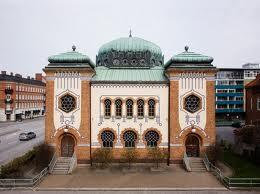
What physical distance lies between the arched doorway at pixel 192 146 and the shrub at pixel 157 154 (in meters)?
2.21

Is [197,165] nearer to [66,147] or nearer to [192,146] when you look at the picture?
[192,146]

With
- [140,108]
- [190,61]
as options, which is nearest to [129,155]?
[140,108]

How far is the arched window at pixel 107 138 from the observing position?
23906 mm

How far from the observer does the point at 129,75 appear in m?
25.4

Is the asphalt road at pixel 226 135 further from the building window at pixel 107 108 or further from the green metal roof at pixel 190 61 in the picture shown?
the building window at pixel 107 108

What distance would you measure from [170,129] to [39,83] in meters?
66.5

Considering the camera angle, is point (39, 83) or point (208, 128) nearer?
point (208, 128)

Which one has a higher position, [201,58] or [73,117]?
[201,58]

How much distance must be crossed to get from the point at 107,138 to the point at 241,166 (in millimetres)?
12337

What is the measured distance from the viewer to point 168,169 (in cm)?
2227

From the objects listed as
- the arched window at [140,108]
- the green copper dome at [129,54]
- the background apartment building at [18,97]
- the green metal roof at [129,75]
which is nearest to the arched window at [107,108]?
the green metal roof at [129,75]

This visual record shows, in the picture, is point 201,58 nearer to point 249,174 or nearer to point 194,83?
point 194,83

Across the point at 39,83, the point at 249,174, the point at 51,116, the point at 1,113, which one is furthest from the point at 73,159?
the point at 39,83

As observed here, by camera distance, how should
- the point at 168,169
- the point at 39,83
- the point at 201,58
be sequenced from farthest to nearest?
the point at 39,83 → the point at 201,58 → the point at 168,169
